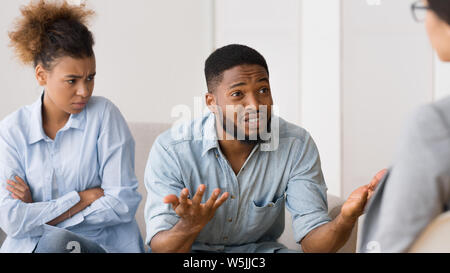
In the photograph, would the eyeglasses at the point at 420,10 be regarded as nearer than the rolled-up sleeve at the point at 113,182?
Yes

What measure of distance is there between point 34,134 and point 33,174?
93 mm

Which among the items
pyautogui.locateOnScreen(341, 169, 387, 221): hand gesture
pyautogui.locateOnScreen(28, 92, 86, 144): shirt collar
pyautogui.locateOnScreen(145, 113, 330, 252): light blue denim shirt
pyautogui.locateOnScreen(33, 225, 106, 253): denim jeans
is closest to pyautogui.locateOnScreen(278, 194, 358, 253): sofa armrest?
pyautogui.locateOnScreen(145, 113, 330, 252): light blue denim shirt

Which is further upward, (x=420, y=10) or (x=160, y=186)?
(x=420, y=10)

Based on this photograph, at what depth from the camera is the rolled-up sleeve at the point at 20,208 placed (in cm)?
107

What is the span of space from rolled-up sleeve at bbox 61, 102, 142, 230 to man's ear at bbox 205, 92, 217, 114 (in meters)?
0.22

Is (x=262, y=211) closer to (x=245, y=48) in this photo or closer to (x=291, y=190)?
(x=291, y=190)

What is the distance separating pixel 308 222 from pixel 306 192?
7 cm

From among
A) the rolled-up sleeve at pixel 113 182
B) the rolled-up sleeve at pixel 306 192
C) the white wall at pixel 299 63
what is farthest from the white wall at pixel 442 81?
the rolled-up sleeve at pixel 113 182

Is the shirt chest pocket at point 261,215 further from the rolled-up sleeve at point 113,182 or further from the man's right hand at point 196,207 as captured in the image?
the rolled-up sleeve at point 113,182

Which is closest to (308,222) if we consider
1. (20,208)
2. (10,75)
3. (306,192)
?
(306,192)

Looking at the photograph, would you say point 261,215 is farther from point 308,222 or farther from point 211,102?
point 211,102

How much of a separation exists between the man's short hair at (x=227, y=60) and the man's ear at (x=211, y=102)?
12mm

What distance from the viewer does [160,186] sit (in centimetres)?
Result: 107

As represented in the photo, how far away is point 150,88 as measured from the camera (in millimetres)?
1221
